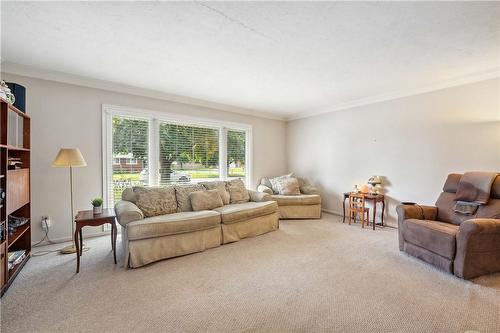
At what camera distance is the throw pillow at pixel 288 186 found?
501 cm

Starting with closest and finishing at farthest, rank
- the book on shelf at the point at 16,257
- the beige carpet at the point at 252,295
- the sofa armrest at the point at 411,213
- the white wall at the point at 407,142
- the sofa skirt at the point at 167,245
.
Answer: the beige carpet at the point at 252,295 → the book on shelf at the point at 16,257 → the sofa skirt at the point at 167,245 → the sofa armrest at the point at 411,213 → the white wall at the point at 407,142

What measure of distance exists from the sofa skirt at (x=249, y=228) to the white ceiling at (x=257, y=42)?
224 centimetres

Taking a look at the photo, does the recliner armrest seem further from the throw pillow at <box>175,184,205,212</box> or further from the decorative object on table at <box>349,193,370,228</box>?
the throw pillow at <box>175,184,205,212</box>

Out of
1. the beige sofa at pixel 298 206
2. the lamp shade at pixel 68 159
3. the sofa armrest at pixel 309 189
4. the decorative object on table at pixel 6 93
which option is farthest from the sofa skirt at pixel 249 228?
the decorative object on table at pixel 6 93

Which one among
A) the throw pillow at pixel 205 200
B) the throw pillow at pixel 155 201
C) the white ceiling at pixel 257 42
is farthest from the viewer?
the throw pillow at pixel 205 200

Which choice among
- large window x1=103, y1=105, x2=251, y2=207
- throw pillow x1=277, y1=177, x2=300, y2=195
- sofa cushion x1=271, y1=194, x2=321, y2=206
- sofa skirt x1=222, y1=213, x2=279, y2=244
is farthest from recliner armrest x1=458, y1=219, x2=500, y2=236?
large window x1=103, y1=105, x2=251, y2=207

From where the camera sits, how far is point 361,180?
4.69 metres

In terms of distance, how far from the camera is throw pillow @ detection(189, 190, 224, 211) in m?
3.51

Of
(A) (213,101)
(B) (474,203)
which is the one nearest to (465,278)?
(B) (474,203)

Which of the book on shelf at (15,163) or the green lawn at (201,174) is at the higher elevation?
the book on shelf at (15,163)

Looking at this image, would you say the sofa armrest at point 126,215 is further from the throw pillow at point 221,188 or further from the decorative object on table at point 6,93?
the decorative object on table at point 6,93

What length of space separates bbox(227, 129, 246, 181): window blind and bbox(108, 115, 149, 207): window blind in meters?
1.79

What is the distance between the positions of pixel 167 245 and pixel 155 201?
75 centimetres

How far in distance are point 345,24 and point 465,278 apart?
9.14ft
